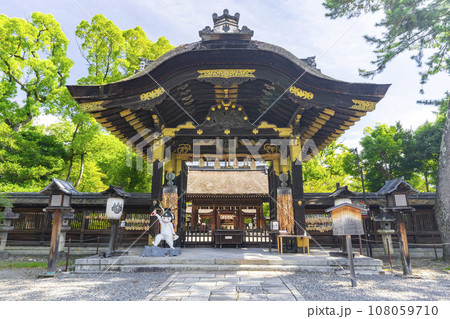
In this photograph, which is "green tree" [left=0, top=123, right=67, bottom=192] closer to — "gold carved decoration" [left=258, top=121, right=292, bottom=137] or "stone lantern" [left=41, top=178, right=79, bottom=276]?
"stone lantern" [left=41, top=178, right=79, bottom=276]

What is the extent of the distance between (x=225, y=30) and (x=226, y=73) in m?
1.47

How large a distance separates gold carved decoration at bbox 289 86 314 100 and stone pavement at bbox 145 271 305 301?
15.0 feet

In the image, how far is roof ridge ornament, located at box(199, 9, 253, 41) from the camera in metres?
6.73

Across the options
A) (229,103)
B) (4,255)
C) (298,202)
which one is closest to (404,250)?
(298,202)

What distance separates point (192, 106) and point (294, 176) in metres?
4.14

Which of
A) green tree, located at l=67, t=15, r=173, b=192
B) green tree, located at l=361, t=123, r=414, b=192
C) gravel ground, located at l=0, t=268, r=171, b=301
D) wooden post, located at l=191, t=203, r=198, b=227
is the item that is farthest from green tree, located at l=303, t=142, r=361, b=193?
gravel ground, located at l=0, t=268, r=171, b=301

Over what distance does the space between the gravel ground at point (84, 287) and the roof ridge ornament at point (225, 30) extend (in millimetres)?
6353

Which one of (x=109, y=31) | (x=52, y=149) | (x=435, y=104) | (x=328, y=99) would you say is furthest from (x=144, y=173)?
(x=435, y=104)

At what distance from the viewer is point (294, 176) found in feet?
23.9

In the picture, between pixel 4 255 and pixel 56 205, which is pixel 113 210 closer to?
pixel 56 205

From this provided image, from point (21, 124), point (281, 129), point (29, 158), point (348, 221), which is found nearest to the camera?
point (348, 221)

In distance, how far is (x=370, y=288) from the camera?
4516 mm

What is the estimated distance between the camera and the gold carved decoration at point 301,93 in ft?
21.7

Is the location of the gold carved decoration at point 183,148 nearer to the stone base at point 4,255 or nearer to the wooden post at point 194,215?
the stone base at point 4,255
